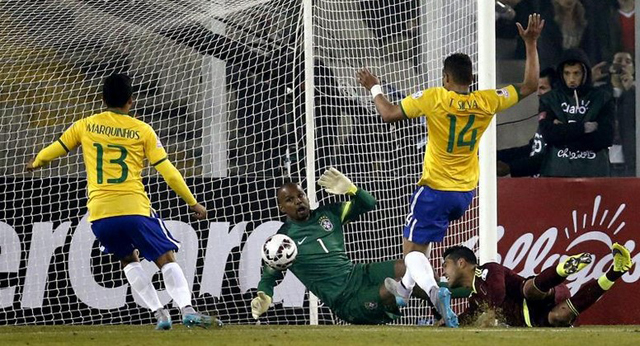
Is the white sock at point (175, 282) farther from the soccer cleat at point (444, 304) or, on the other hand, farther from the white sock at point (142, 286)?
the soccer cleat at point (444, 304)

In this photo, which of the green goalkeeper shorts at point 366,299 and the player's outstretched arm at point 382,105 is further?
the green goalkeeper shorts at point 366,299

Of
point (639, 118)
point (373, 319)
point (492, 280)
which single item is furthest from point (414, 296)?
point (639, 118)

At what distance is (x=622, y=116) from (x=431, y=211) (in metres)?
3.66

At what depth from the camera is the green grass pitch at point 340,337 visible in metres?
6.97

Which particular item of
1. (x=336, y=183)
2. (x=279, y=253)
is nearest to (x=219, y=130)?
(x=336, y=183)

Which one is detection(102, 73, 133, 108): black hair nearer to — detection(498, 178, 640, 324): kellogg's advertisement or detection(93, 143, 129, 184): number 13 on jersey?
detection(93, 143, 129, 184): number 13 on jersey

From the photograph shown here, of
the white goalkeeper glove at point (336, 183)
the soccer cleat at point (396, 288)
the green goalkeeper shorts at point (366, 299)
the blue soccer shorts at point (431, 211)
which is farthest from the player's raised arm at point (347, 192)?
the blue soccer shorts at point (431, 211)

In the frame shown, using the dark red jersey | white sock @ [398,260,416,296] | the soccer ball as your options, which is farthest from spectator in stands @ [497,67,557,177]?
Answer: white sock @ [398,260,416,296]

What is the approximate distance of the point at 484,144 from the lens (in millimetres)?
9477

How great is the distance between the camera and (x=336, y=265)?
9977mm

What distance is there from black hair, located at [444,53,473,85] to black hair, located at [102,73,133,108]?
198cm

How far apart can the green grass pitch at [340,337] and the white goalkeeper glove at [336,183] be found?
155cm

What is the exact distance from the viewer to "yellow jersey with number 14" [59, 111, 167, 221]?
8234mm

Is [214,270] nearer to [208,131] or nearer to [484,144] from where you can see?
[208,131]
